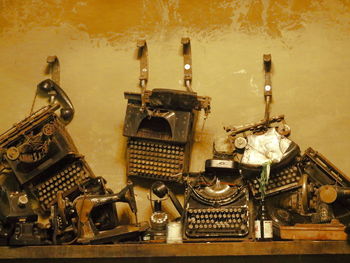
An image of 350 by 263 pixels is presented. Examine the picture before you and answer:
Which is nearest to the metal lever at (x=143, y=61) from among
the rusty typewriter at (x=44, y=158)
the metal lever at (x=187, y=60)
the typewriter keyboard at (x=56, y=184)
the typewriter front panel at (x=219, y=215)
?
the metal lever at (x=187, y=60)

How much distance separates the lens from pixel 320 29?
146 inches

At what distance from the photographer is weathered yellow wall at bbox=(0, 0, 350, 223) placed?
3.59 meters

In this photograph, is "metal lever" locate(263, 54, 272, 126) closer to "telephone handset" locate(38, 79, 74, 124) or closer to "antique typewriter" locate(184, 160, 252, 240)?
"antique typewriter" locate(184, 160, 252, 240)

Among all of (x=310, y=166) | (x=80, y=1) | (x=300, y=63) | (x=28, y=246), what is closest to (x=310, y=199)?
(x=310, y=166)

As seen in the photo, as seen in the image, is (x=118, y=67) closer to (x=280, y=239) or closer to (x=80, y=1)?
(x=80, y=1)

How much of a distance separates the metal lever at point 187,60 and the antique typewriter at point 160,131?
0.29 metres

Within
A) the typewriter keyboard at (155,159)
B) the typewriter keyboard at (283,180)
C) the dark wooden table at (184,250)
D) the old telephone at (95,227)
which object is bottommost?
the dark wooden table at (184,250)

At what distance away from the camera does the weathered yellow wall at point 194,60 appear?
3.59 m

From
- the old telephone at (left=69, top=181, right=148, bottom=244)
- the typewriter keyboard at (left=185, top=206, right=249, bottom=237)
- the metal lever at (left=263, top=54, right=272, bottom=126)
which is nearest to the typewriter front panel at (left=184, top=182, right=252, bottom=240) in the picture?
the typewriter keyboard at (left=185, top=206, right=249, bottom=237)

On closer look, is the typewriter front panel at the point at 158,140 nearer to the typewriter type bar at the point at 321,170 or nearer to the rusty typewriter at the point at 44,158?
the rusty typewriter at the point at 44,158

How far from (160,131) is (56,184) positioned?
752mm

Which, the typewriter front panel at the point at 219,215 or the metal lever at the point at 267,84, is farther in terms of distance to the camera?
the metal lever at the point at 267,84

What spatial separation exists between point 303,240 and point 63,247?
1292 mm

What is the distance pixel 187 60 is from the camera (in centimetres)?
376
